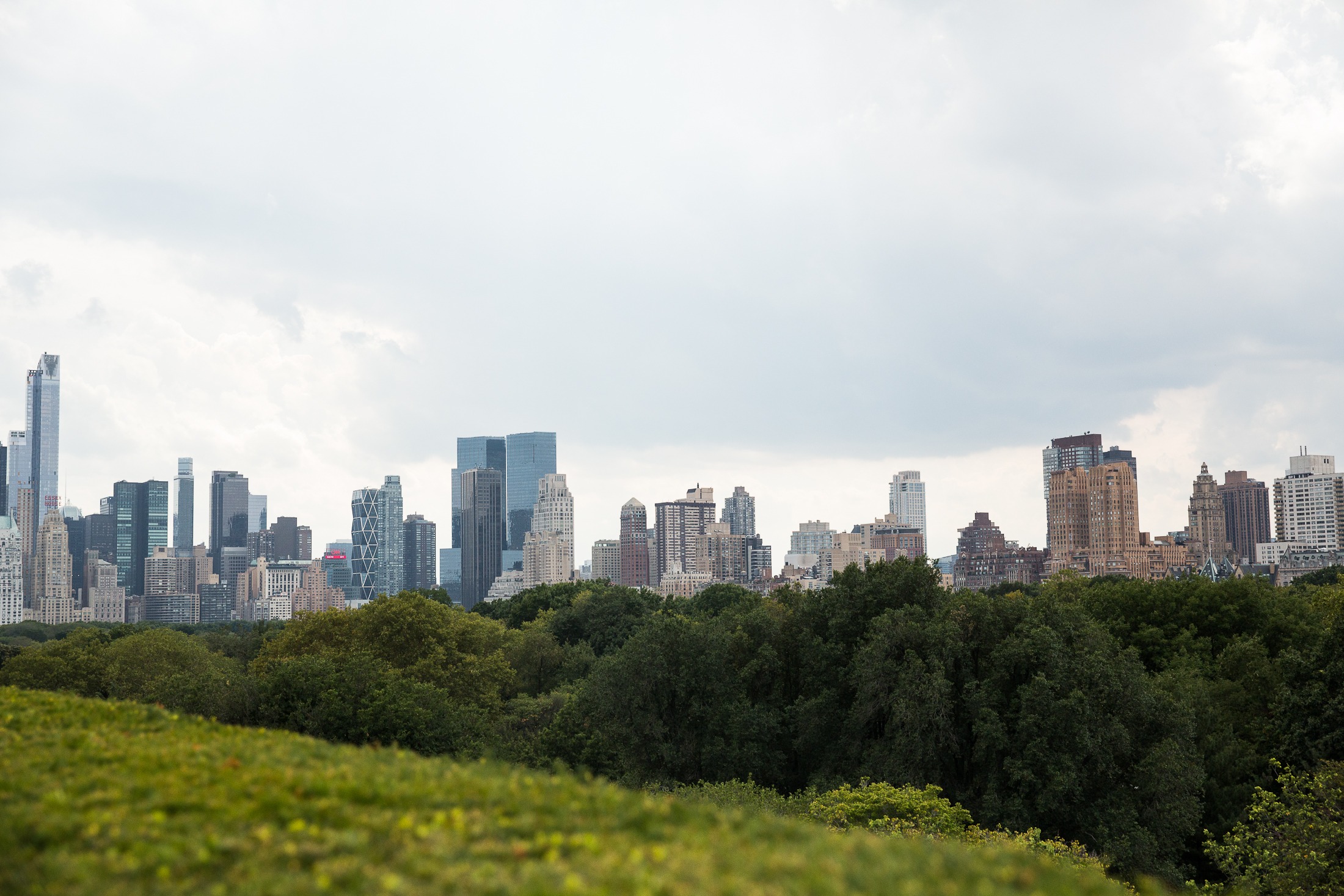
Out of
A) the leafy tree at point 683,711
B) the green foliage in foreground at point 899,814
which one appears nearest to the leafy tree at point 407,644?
the leafy tree at point 683,711

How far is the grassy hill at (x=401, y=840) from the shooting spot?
6.82 meters

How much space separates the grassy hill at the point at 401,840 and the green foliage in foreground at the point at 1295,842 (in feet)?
59.7

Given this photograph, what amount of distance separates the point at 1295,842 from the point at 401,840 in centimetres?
2431

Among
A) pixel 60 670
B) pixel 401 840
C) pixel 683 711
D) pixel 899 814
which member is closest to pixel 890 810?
pixel 899 814

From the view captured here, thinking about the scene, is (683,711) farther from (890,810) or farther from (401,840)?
(401,840)

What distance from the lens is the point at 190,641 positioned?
69.1 meters

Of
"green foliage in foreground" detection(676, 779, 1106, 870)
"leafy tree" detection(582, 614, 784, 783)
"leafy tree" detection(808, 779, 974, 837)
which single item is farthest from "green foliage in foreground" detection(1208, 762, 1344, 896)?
"leafy tree" detection(582, 614, 784, 783)

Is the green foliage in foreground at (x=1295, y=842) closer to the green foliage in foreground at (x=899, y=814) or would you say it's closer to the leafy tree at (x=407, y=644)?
the green foliage in foreground at (x=899, y=814)

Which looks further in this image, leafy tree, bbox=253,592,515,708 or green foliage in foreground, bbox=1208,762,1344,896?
leafy tree, bbox=253,592,515,708

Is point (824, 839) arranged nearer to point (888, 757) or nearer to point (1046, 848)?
point (1046, 848)

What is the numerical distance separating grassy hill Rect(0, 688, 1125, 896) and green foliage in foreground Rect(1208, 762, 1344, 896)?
59.7 ft

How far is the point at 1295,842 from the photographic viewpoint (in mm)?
23203

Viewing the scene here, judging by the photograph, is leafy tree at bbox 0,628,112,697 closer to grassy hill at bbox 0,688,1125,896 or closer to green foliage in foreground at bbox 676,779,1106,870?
green foliage in foreground at bbox 676,779,1106,870

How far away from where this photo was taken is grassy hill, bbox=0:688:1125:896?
6824 millimetres
